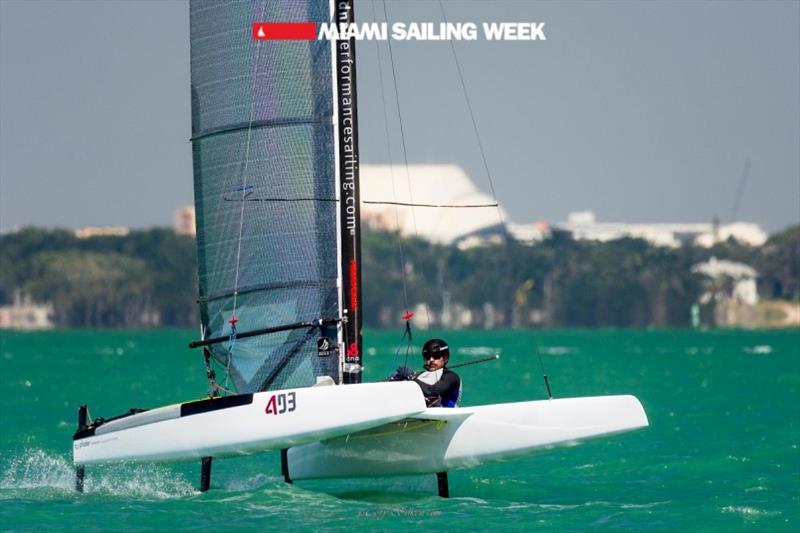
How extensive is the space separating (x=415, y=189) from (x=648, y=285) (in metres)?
39.1

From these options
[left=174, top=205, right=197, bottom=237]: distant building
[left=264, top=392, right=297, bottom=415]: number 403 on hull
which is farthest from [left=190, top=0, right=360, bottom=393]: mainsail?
[left=174, top=205, right=197, bottom=237]: distant building

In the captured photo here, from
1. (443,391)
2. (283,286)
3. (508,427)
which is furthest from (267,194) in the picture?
(508,427)

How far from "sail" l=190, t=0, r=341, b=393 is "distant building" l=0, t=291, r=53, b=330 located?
109m

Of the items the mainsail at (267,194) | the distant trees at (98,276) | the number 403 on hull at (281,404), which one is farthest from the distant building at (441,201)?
the number 403 on hull at (281,404)

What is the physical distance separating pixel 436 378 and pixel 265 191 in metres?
2.46

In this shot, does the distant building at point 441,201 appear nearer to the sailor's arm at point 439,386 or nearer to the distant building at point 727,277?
the distant building at point 727,277

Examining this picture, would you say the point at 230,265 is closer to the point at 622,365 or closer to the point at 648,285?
the point at 622,365

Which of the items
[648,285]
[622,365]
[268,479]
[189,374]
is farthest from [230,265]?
[648,285]

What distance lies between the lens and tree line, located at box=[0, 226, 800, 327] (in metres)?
116

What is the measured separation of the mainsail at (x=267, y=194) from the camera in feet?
50.4

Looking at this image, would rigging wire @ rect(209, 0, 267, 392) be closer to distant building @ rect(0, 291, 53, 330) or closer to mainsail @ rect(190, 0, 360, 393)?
mainsail @ rect(190, 0, 360, 393)

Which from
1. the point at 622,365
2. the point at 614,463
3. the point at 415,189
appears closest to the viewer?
the point at 614,463

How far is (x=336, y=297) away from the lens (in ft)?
50.2

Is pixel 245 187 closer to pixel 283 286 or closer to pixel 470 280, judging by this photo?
pixel 283 286
